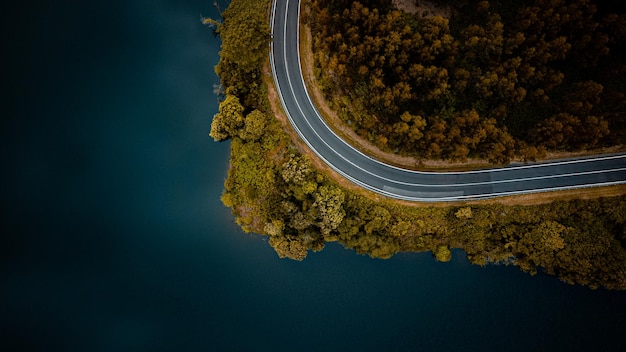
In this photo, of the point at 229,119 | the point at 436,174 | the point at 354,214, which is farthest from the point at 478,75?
the point at 229,119

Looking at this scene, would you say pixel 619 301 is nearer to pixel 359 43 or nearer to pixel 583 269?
pixel 583 269

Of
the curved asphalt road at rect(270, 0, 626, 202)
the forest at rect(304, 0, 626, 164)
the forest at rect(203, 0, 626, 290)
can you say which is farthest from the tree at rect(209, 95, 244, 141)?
the forest at rect(304, 0, 626, 164)

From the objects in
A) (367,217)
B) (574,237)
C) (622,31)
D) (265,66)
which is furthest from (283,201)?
(622,31)

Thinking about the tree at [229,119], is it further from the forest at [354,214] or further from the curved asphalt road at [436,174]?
the curved asphalt road at [436,174]

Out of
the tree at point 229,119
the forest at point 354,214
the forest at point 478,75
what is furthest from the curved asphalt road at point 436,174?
the tree at point 229,119

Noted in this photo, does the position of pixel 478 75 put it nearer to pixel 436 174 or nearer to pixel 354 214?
pixel 436 174

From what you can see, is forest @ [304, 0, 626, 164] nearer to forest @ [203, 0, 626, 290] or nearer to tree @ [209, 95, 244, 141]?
forest @ [203, 0, 626, 290]
